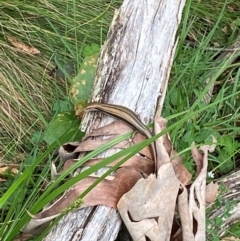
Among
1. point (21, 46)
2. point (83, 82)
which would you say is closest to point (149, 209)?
point (83, 82)

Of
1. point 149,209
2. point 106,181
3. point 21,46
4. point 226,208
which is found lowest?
point 226,208

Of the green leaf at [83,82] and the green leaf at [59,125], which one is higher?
Result: the green leaf at [83,82]

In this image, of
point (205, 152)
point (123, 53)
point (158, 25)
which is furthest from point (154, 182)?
point (158, 25)

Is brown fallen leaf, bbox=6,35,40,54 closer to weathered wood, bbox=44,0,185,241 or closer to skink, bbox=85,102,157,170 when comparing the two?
weathered wood, bbox=44,0,185,241

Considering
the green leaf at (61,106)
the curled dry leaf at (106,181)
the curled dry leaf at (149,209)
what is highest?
the curled dry leaf at (106,181)

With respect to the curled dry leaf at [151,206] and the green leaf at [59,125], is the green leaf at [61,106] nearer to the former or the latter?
the green leaf at [59,125]

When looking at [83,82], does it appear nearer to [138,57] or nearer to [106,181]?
[138,57]

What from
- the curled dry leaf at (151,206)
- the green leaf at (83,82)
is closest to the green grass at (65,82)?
the green leaf at (83,82)

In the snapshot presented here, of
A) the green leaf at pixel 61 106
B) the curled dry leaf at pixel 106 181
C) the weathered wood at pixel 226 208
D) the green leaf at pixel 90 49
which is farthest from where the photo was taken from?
the green leaf at pixel 90 49
